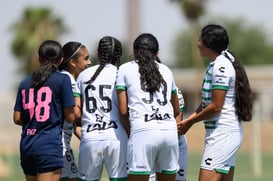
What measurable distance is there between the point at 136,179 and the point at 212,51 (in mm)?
1705

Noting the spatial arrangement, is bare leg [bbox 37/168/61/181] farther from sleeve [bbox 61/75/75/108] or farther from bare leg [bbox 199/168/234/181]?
bare leg [bbox 199/168/234/181]

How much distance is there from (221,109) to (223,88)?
247 mm

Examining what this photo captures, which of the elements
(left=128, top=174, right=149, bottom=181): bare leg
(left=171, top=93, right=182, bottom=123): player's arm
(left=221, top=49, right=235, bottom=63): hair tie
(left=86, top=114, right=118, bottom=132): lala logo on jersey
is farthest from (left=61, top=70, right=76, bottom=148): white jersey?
(left=221, top=49, right=235, bottom=63): hair tie

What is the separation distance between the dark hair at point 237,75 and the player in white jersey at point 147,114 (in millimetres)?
678

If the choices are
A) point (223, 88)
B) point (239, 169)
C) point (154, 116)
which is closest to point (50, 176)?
point (154, 116)

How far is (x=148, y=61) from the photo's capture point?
1032cm

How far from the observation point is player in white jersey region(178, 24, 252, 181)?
34.8ft

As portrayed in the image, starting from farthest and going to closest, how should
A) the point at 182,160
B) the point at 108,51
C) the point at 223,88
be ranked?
the point at 182,160, the point at 108,51, the point at 223,88

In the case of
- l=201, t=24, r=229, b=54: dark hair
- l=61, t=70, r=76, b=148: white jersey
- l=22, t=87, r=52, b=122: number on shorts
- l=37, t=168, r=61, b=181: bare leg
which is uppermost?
l=201, t=24, r=229, b=54: dark hair

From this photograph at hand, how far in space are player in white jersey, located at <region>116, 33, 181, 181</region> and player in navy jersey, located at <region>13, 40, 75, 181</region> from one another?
625 mm

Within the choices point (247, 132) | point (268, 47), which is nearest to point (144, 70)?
point (247, 132)

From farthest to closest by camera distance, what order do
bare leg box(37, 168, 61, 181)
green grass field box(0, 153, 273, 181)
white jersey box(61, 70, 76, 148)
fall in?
green grass field box(0, 153, 273, 181) → white jersey box(61, 70, 76, 148) → bare leg box(37, 168, 61, 181)

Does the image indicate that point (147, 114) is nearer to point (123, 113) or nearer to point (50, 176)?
point (123, 113)

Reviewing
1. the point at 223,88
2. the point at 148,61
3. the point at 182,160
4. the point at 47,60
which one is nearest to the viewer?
the point at 47,60
